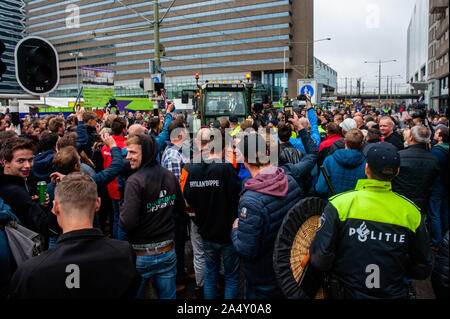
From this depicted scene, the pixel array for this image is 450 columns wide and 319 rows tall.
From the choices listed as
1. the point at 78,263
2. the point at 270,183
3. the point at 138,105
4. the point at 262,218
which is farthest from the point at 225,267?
the point at 138,105

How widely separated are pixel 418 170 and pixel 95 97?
18182mm

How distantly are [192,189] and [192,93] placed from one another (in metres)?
9.23

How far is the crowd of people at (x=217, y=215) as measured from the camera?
1899 millimetres

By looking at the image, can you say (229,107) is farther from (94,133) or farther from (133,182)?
(133,182)

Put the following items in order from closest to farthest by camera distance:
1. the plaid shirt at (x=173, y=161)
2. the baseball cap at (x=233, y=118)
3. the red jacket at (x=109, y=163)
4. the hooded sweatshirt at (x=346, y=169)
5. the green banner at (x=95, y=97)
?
the hooded sweatshirt at (x=346, y=169), the plaid shirt at (x=173, y=161), the red jacket at (x=109, y=163), the baseball cap at (x=233, y=118), the green banner at (x=95, y=97)

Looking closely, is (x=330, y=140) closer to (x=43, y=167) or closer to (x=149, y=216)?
(x=149, y=216)

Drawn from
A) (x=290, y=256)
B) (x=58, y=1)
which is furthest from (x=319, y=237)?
(x=58, y=1)

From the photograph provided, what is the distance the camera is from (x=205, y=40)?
256 feet

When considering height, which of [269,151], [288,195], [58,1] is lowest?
[288,195]

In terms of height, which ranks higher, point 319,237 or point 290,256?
point 319,237

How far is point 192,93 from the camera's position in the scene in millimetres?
12328

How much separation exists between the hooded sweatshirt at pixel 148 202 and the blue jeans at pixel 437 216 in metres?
4.05

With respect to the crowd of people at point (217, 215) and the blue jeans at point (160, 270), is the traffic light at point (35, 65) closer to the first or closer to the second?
the crowd of people at point (217, 215)

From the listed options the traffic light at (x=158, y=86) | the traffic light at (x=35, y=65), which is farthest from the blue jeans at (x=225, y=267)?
the traffic light at (x=158, y=86)
